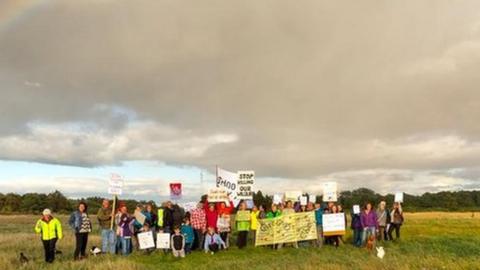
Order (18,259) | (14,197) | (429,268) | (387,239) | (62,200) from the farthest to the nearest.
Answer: (14,197) → (62,200) → (387,239) → (18,259) → (429,268)

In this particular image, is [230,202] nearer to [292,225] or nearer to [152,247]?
[292,225]

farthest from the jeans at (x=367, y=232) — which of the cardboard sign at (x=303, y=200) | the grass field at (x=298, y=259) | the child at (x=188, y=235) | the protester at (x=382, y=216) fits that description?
the child at (x=188, y=235)

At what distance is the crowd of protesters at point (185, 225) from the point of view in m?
21.0

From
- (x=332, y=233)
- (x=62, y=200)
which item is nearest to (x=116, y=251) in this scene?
(x=332, y=233)

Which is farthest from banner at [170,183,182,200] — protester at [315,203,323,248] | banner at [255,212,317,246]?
protester at [315,203,323,248]

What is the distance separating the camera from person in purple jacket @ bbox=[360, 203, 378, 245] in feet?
85.3

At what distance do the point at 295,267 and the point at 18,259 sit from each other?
35.4 feet

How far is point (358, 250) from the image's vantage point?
23875 mm

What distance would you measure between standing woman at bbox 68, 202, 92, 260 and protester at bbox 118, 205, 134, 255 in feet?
5.46

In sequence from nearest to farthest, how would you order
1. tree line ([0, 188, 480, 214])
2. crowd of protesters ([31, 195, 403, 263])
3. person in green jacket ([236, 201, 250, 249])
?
1. crowd of protesters ([31, 195, 403, 263])
2. person in green jacket ([236, 201, 250, 249])
3. tree line ([0, 188, 480, 214])

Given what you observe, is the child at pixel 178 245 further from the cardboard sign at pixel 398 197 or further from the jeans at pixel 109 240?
the cardboard sign at pixel 398 197

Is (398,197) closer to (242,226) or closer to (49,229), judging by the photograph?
(242,226)

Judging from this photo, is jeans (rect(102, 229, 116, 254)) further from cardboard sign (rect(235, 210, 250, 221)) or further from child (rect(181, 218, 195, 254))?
cardboard sign (rect(235, 210, 250, 221))

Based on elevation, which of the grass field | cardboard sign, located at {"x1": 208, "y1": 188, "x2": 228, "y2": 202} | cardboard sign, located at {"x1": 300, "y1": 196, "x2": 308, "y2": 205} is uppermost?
cardboard sign, located at {"x1": 208, "y1": 188, "x2": 228, "y2": 202}
